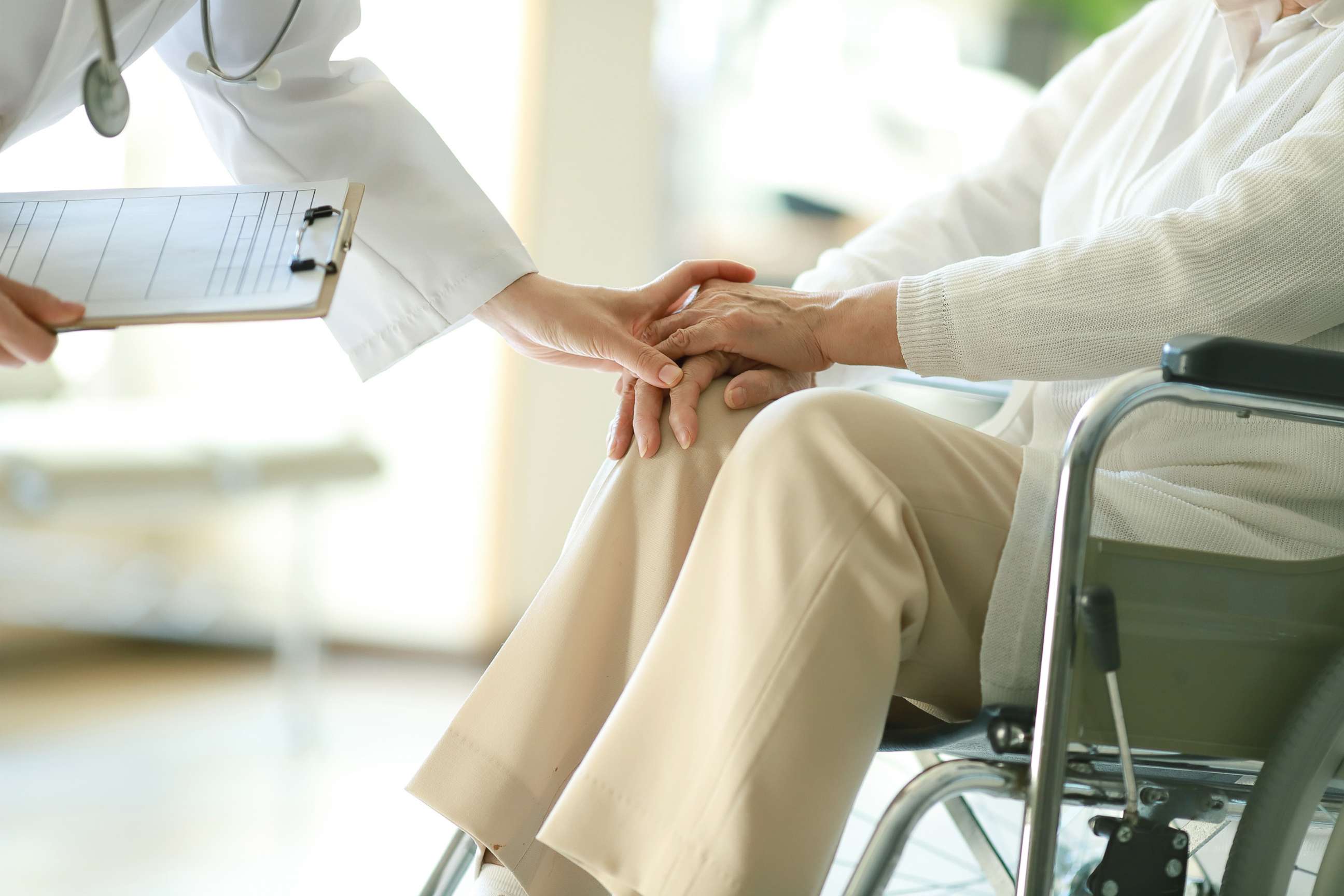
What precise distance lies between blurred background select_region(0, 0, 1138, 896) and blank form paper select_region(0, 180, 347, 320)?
5.44ft

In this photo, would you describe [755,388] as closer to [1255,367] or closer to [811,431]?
[811,431]

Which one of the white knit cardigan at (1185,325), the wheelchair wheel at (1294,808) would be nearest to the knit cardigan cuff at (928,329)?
the white knit cardigan at (1185,325)

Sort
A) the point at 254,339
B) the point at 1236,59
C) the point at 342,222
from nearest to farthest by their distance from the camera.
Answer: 1. the point at 342,222
2. the point at 1236,59
3. the point at 254,339

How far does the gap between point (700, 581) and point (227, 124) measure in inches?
28.1

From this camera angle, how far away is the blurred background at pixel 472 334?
2.70m

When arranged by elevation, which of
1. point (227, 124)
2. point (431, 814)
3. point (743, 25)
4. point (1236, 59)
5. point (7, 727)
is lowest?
point (7, 727)

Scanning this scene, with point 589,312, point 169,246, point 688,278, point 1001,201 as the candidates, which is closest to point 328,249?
point 169,246

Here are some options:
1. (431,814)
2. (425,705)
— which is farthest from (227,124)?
(425,705)

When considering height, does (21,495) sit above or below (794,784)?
above

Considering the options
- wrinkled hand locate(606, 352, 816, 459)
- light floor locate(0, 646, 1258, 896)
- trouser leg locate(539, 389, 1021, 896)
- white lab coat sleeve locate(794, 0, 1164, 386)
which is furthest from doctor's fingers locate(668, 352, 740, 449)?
light floor locate(0, 646, 1258, 896)

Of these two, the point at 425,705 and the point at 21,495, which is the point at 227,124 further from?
the point at 425,705

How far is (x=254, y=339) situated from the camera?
9.30 ft

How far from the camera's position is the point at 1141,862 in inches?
30.6

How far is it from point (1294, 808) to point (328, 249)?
2.39ft
